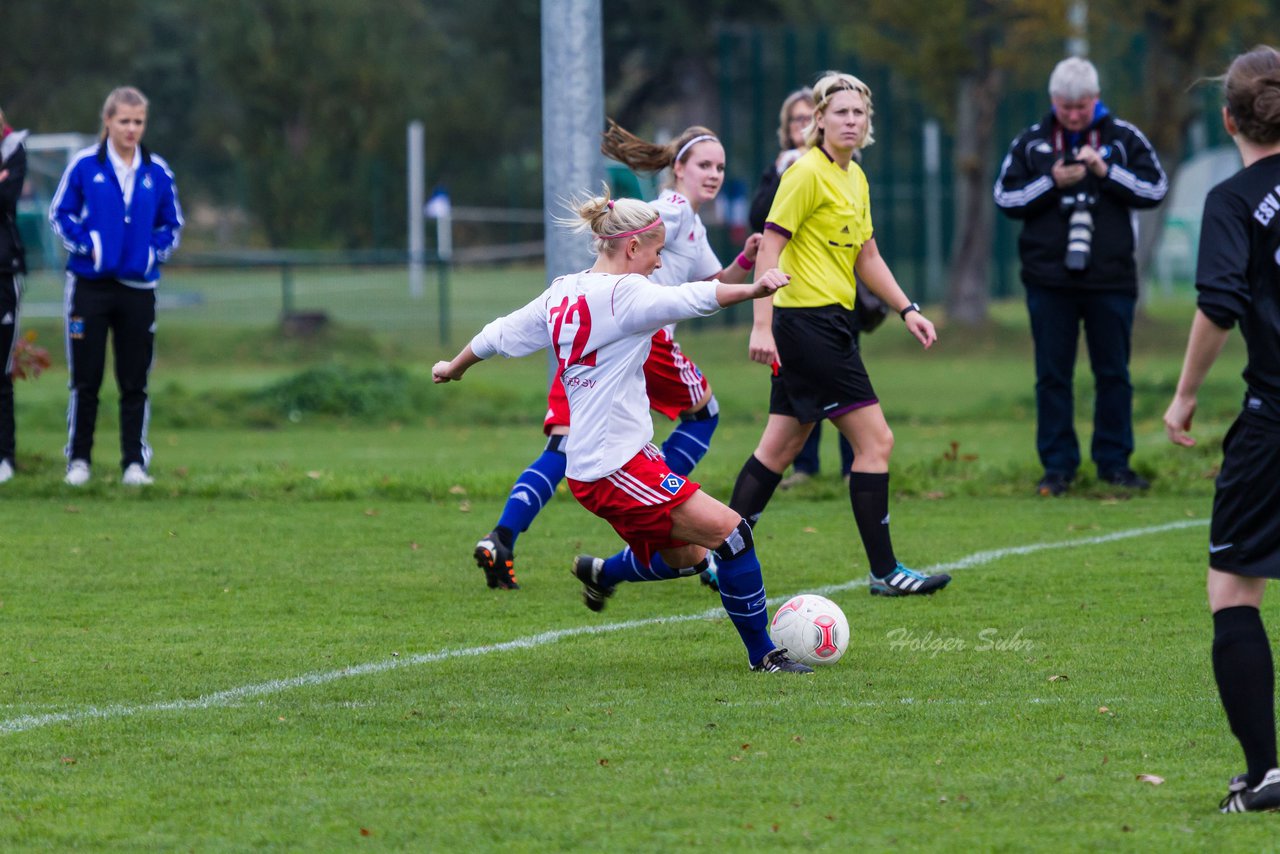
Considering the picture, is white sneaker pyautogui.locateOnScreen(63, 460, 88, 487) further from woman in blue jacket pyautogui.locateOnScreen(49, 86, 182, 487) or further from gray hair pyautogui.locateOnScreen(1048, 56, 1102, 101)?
gray hair pyautogui.locateOnScreen(1048, 56, 1102, 101)

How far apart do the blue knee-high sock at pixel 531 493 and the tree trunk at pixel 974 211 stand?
57.7 ft

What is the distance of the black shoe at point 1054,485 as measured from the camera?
Result: 1023cm

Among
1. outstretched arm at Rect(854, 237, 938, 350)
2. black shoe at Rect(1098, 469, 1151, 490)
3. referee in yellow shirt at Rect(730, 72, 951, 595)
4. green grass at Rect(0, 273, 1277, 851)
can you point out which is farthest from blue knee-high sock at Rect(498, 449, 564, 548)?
black shoe at Rect(1098, 469, 1151, 490)

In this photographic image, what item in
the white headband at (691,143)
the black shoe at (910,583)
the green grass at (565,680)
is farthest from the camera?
the white headband at (691,143)

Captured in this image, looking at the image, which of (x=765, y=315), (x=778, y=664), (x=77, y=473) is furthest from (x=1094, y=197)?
(x=77, y=473)

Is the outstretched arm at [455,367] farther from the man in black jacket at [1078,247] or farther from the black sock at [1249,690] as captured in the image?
the man in black jacket at [1078,247]

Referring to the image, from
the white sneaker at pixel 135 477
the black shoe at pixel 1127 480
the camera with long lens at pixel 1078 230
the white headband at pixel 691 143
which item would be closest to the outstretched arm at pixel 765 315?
the white headband at pixel 691 143

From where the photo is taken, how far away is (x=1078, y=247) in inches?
388

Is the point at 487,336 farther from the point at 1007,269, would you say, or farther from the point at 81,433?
the point at 1007,269

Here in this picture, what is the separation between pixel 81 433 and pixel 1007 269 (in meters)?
22.9

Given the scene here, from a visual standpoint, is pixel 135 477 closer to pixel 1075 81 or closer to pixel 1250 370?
pixel 1075 81

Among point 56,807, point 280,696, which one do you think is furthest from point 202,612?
point 56,807

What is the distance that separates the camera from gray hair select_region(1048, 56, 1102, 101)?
31.9 ft

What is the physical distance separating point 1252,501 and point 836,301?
3399mm
